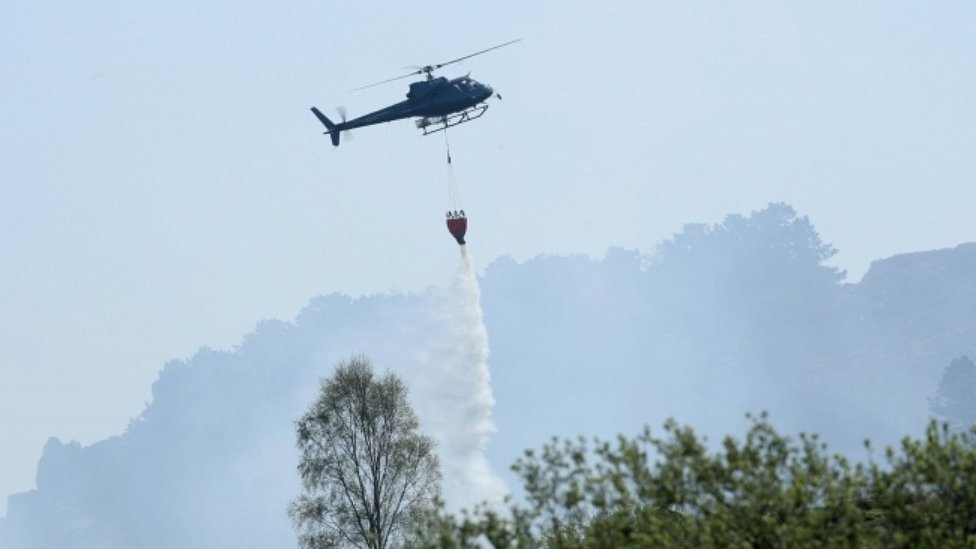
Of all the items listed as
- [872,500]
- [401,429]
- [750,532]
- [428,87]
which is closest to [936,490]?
[872,500]

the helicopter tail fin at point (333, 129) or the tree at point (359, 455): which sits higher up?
the helicopter tail fin at point (333, 129)

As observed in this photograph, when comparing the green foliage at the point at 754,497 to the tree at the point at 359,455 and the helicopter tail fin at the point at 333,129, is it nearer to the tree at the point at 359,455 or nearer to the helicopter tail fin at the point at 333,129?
the tree at the point at 359,455

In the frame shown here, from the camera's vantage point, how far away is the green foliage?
42406mm

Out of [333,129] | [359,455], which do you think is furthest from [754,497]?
[333,129]

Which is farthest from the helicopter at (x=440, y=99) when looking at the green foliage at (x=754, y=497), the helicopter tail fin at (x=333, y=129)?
the green foliage at (x=754, y=497)

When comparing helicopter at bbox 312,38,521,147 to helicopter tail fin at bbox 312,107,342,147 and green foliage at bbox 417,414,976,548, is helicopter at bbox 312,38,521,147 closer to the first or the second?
helicopter tail fin at bbox 312,107,342,147

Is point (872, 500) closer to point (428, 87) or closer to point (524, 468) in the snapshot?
point (524, 468)

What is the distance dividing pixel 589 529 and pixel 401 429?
42.4m

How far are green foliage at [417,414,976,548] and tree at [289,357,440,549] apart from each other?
39.6 meters

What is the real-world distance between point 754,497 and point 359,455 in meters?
46.4

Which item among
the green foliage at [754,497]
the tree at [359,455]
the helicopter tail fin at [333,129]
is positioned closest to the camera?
the green foliage at [754,497]

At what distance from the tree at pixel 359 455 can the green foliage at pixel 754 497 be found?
39553mm

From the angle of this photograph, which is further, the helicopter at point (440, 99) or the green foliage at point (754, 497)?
the helicopter at point (440, 99)

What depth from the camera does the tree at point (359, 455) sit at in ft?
→ 282
